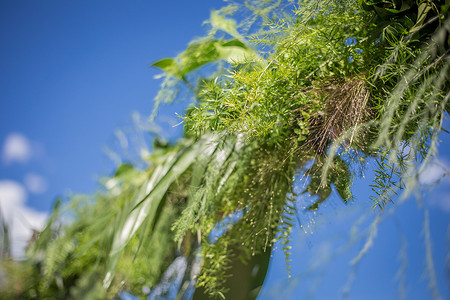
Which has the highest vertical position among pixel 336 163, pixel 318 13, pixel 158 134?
pixel 158 134

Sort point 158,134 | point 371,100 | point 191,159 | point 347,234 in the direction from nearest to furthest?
1. point 347,234
2. point 371,100
3. point 191,159
4. point 158,134

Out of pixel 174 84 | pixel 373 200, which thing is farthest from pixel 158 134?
pixel 373 200

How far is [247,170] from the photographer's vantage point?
15.0 inches

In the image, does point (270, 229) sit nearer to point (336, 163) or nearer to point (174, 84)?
point (336, 163)

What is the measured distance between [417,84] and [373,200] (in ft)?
0.31

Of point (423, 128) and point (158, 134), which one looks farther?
point (158, 134)

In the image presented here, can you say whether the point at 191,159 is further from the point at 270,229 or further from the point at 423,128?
the point at 423,128

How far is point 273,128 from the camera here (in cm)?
31

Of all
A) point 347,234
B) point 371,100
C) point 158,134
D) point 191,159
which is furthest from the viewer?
point 158,134

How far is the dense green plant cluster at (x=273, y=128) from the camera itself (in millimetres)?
243

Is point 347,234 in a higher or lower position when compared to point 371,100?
lower

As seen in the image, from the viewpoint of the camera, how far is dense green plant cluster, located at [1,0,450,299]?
243 millimetres

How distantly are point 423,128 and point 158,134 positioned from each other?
525 mm

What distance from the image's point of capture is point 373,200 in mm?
268
